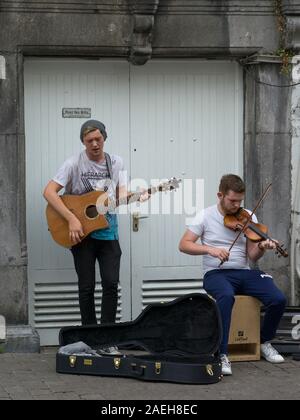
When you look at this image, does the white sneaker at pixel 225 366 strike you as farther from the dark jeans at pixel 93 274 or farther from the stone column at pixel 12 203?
the stone column at pixel 12 203

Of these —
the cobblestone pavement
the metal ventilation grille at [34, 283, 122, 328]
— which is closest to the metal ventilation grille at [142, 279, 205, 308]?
the metal ventilation grille at [34, 283, 122, 328]

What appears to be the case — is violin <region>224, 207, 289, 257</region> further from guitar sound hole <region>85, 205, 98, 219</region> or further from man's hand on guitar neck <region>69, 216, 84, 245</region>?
man's hand on guitar neck <region>69, 216, 84, 245</region>

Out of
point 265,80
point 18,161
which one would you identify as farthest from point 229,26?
point 18,161

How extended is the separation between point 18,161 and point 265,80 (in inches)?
88.1

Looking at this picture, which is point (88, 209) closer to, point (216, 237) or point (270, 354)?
point (216, 237)

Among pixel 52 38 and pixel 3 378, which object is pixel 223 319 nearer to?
pixel 3 378

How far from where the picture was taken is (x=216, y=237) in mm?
8391

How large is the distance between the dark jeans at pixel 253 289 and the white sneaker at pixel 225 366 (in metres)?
0.08

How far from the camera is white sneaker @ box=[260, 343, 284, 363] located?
333 inches

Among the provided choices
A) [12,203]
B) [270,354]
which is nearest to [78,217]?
[12,203]

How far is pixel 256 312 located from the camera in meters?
8.44
